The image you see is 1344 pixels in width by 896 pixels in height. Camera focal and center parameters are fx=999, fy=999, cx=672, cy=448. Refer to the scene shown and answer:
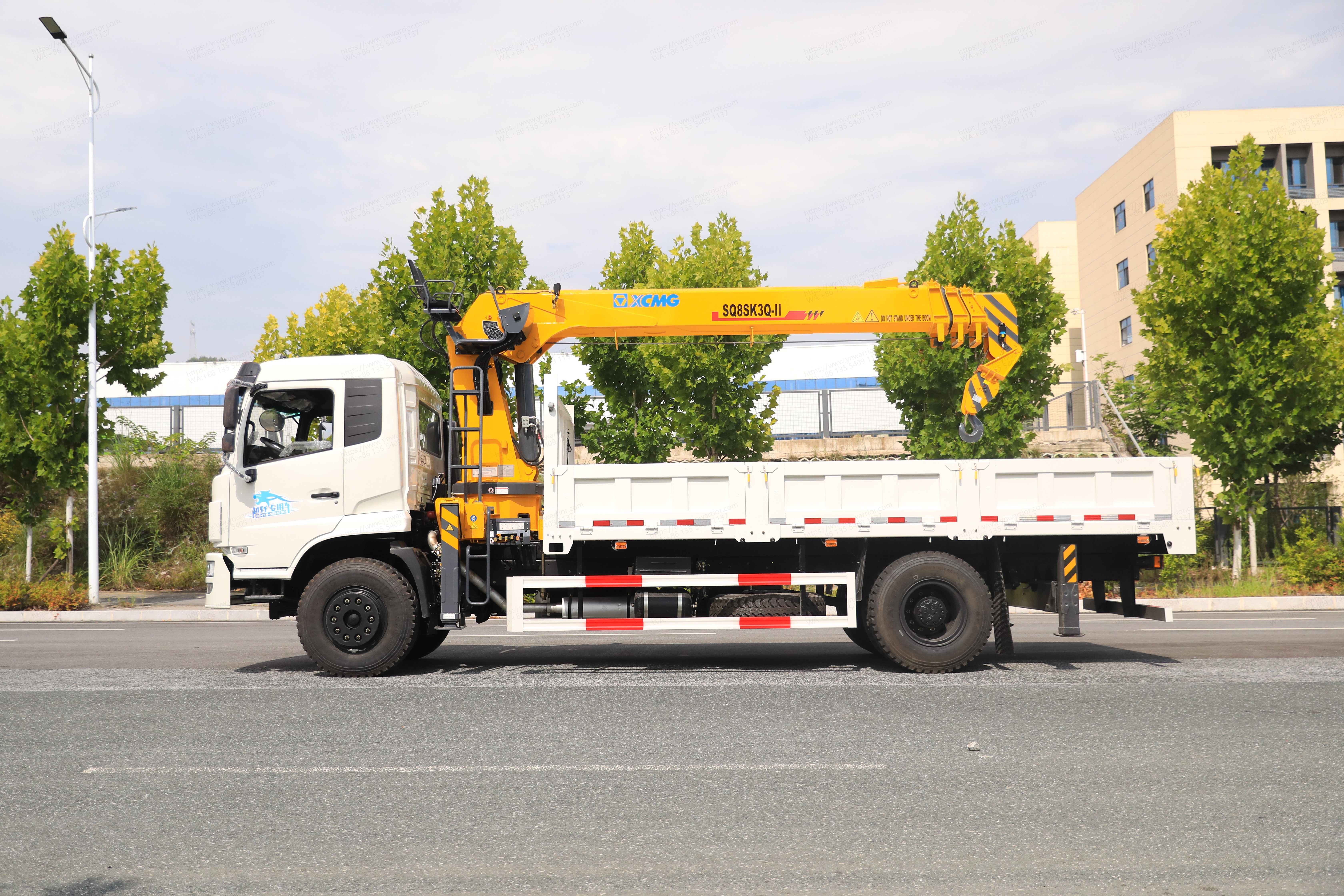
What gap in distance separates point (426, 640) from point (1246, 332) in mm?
15761

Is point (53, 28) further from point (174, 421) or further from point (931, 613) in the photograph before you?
point (931, 613)

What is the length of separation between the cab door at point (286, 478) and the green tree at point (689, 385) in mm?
8826

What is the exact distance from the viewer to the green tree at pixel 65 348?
1853 cm

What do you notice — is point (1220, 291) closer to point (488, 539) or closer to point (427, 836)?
point (488, 539)

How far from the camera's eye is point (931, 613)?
9141 mm

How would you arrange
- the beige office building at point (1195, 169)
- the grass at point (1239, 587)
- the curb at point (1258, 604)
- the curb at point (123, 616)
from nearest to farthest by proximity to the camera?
the curb at point (1258, 604)
the curb at point (123, 616)
the grass at point (1239, 587)
the beige office building at point (1195, 169)

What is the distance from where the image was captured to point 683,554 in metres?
9.49

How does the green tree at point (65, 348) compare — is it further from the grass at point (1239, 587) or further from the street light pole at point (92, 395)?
the grass at point (1239, 587)

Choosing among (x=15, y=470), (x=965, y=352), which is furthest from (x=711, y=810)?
(x=15, y=470)

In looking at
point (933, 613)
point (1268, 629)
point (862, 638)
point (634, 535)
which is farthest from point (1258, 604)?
point (634, 535)

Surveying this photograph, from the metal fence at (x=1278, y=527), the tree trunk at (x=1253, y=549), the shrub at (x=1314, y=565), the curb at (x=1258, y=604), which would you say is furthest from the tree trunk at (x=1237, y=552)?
the curb at (x=1258, y=604)

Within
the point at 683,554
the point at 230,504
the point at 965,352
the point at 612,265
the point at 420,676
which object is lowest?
the point at 420,676

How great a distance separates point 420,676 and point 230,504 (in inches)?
95.9

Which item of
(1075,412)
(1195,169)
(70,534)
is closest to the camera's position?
(70,534)
